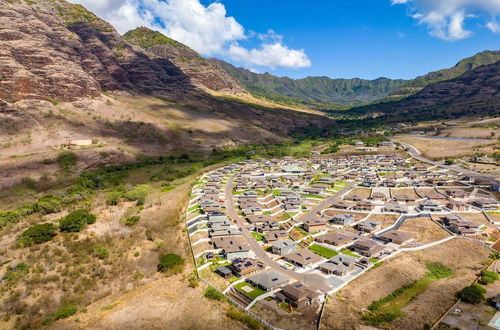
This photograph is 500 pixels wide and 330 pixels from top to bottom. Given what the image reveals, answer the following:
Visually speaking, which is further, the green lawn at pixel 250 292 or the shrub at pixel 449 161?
the shrub at pixel 449 161

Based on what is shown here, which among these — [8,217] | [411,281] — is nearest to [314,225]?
[411,281]

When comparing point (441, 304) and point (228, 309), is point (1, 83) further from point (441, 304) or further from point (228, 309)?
point (441, 304)

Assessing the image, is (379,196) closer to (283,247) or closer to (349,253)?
(349,253)

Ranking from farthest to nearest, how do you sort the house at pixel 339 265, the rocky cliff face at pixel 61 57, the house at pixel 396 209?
1. the rocky cliff face at pixel 61 57
2. the house at pixel 396 209
3. the house at pixel 339 265

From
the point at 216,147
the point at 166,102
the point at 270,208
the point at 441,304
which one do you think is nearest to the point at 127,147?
the point at 216,147

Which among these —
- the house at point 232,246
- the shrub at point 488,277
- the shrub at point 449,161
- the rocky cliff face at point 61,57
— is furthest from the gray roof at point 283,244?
the rocky cliff face at point 61,57

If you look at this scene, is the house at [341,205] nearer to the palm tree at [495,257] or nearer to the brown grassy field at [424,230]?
the brown grassy field at [424,230]
